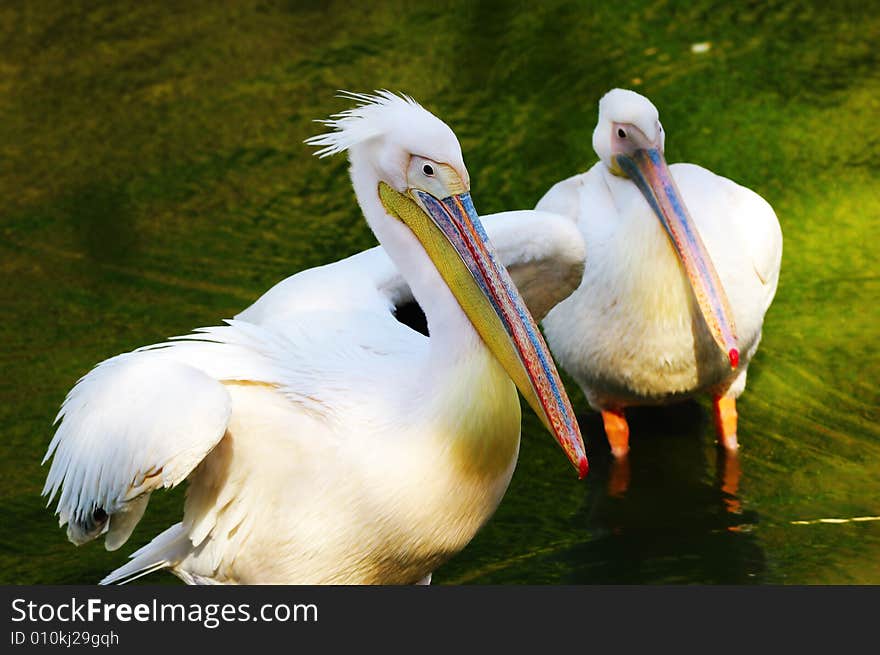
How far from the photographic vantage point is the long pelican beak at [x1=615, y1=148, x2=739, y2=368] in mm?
4551

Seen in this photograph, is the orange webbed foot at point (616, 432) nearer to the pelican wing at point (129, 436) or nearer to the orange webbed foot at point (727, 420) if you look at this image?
the orange webbed foot at point (727, 420)

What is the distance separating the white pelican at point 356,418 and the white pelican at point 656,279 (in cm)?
143

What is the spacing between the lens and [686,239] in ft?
15.2

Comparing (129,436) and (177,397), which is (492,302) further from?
(129,436)

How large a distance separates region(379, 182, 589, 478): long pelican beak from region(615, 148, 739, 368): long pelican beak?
1.43 metres

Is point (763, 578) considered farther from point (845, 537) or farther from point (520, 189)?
point (520, 189)

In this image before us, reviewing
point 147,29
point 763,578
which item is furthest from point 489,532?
point 147,29

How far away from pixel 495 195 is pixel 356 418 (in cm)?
372

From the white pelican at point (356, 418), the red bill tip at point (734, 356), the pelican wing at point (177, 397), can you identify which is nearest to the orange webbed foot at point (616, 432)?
the red bill tip at point (734, 356)

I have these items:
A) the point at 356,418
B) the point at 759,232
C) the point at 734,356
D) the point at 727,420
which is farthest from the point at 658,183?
the point at 356,418

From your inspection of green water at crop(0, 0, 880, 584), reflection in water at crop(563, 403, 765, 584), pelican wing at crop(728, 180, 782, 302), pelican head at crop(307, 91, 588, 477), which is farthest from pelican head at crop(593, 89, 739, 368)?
pelican head at crop(307, 91, 588, 477)

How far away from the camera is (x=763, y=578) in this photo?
169 inches

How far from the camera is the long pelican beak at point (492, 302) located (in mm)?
3213

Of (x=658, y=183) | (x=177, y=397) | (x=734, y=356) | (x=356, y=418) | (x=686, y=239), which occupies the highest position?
(x=177, y=397)
